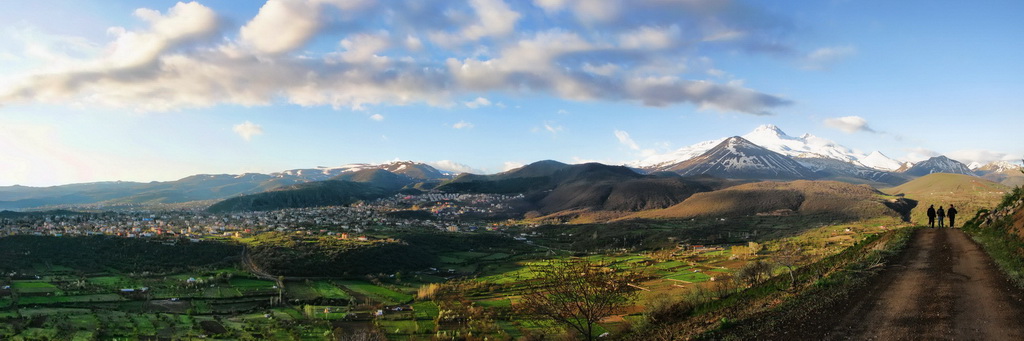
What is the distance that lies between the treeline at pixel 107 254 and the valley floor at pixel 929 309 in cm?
10693

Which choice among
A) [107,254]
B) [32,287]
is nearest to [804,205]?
[107,254]

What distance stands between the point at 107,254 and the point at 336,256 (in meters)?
45.2

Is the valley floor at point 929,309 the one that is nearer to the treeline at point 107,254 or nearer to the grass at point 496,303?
the grass at point 496,303

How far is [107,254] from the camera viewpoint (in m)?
95.6

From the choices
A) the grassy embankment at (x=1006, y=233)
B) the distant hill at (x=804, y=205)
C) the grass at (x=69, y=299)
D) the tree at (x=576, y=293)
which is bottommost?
the grass at (x=69, y=299)

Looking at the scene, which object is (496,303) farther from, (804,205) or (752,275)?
(804,205)

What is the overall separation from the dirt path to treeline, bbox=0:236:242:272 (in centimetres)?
10730

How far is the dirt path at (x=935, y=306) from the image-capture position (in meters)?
12.6

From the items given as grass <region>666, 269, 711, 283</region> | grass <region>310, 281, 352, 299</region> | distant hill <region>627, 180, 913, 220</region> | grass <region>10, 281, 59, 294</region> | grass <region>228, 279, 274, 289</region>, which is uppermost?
distant hill <region>627, 180, 913, 220</region>

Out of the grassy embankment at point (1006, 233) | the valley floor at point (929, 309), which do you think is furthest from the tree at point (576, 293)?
the grassy embankment at point (1006, 233)

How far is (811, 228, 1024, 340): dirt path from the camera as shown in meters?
12.6

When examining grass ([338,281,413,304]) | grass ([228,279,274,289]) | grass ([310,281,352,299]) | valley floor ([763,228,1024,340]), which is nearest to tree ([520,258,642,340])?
valley floor ([763,228,1024,340])

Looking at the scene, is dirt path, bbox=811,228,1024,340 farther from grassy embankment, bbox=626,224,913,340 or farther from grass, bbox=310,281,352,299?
grass, bbox=310,281,352,299

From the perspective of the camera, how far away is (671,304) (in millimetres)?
24234
